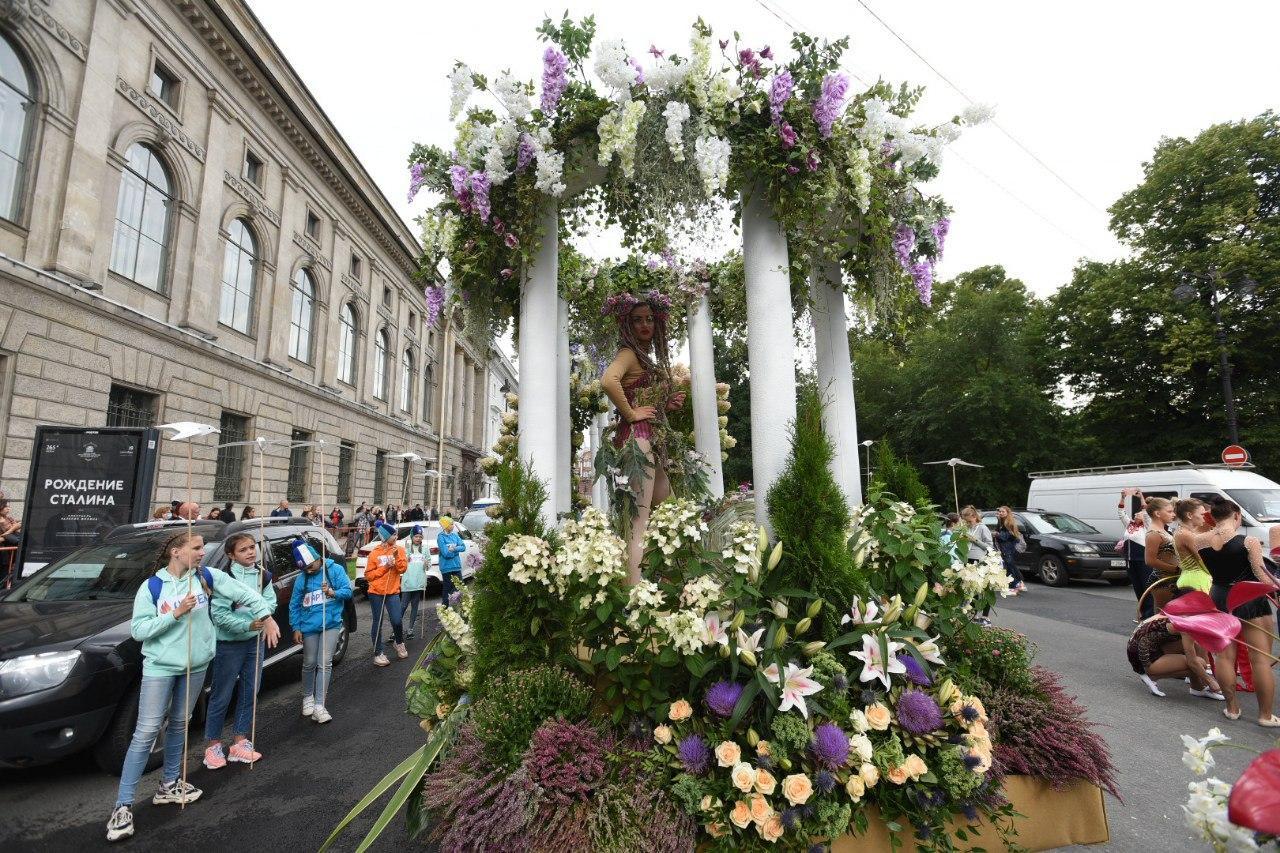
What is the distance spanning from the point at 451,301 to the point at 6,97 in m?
14.4

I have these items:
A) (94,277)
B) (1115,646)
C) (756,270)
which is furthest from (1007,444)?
(94,277)

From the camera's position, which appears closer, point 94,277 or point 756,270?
point 756,270

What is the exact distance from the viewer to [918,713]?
8.97 feet

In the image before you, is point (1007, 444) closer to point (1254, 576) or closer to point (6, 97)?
point (1254, 576)

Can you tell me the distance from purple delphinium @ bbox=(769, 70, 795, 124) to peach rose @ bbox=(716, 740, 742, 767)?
3314 millimetres

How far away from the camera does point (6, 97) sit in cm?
1149

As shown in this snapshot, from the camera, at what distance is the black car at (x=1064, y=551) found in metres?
13.2

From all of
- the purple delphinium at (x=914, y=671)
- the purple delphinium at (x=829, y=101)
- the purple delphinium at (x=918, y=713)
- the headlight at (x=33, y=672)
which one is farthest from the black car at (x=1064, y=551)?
the headlight at (x=33, y=672)

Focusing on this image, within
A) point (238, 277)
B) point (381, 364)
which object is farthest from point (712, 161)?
point (381, 364)

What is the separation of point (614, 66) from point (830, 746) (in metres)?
3.70

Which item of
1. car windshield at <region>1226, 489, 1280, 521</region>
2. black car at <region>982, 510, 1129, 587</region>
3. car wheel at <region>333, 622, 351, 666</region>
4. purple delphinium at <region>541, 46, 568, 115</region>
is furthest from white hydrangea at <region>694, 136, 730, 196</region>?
car windshield at <region>1226, 489, 1280, 521</region>

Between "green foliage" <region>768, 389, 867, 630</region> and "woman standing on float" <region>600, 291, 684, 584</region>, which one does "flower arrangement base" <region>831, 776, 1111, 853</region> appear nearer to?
"green foliage" <region>768, 389, 867, 630</region>

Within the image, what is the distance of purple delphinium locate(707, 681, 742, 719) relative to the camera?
263 centimetres

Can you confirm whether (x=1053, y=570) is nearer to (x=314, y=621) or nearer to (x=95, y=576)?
(x=314, y=621)
